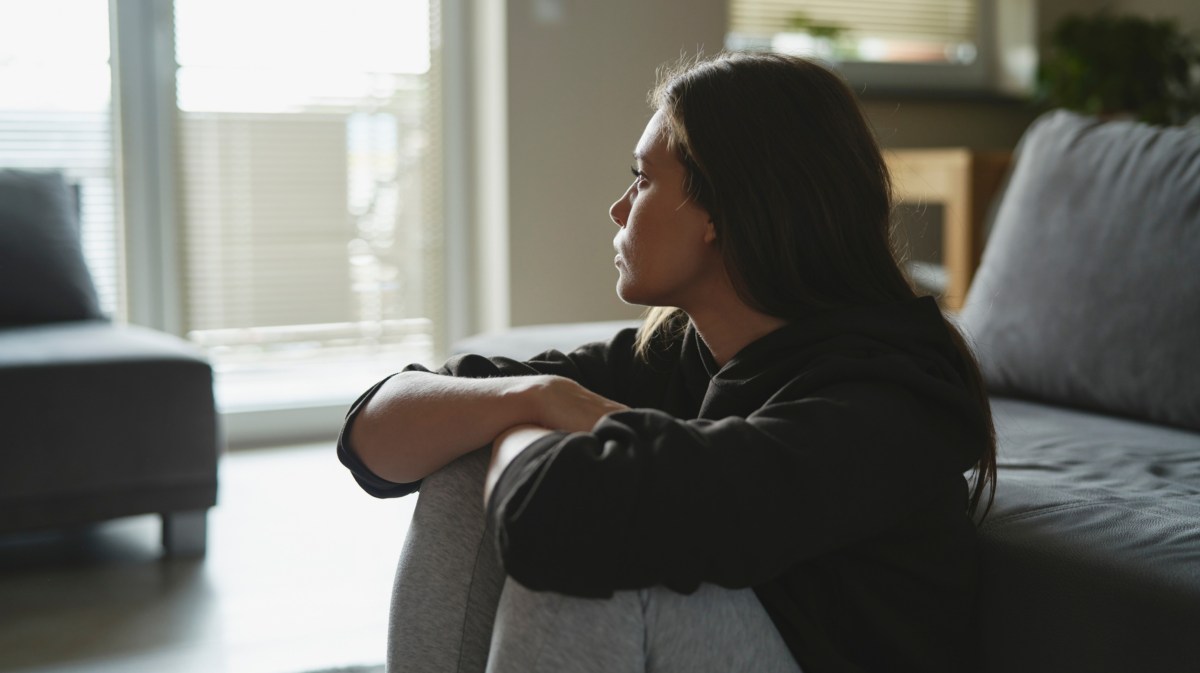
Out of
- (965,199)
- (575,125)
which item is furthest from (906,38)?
(575,125)

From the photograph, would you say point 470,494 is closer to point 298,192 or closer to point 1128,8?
point 298,192

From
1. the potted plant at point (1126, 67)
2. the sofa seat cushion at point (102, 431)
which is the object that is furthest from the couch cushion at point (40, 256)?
the potted plant at point (1126, 67)

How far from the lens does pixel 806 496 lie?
2.81ft

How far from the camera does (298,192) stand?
3.29 meters

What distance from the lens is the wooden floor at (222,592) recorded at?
5.65 feet

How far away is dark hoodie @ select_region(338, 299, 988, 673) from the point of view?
2.77 feet

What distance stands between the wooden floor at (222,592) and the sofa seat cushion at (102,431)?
139 millimetres

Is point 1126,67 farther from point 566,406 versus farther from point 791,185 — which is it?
point 566,406

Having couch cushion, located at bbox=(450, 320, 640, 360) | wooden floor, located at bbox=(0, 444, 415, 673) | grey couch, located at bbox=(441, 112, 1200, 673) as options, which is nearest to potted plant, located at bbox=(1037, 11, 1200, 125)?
grey couch, located at bbox=(441, 112, 1200, 673)

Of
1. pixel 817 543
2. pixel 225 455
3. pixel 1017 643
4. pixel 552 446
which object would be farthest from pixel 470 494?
pixel 225 455

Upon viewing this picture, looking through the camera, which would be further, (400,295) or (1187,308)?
(400,295)

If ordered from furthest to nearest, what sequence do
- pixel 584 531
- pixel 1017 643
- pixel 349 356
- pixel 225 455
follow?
1. pixel 349 356
2. pixel 225 455
3. pixel 1017 643
4. pixel 584 531

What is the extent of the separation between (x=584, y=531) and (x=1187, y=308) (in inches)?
42.5

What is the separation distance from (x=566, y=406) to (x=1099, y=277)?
1.02 metres
